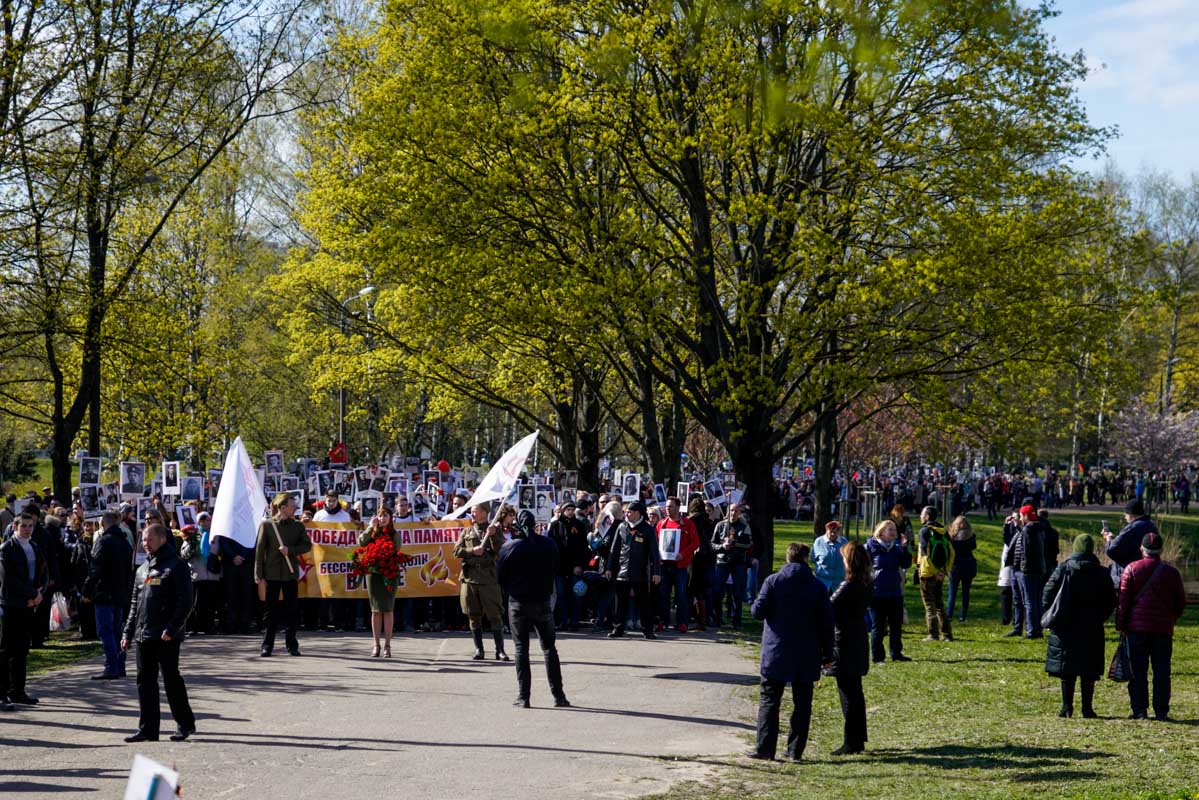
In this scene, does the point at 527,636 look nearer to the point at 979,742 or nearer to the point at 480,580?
the point at 480,580

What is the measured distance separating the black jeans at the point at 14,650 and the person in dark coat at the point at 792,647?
660 cm

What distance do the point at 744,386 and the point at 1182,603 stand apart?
9770 millimetres

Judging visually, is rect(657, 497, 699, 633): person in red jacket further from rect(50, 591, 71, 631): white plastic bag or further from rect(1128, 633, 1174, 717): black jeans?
rect(50, 591, 71, 631): white plastic bag

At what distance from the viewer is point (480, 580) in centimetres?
1617

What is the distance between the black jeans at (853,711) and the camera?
11.0m

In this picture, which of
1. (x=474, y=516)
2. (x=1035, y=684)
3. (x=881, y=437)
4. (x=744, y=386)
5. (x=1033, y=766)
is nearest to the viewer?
(x=1033, y=766)

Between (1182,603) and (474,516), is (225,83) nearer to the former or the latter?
(474,516)

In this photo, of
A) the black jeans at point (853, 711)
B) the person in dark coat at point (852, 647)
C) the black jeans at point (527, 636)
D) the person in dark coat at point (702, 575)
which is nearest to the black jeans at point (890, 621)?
the person in dark coat at point (702, 575)

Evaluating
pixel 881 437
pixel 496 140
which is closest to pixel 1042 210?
pixel 496 140

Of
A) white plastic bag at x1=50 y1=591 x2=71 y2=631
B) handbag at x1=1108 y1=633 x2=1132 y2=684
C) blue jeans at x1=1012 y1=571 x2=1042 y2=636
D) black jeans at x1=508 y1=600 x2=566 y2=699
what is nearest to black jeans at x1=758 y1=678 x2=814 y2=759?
black jeans at x1=508 y1=600 x2=566 y2=699

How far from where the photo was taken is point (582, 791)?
933cm

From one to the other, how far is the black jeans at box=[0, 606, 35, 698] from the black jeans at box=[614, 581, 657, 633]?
823 cm

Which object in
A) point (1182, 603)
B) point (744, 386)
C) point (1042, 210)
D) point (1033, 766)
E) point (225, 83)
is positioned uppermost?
point (225, 83)

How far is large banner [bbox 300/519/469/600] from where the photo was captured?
19125 mm
